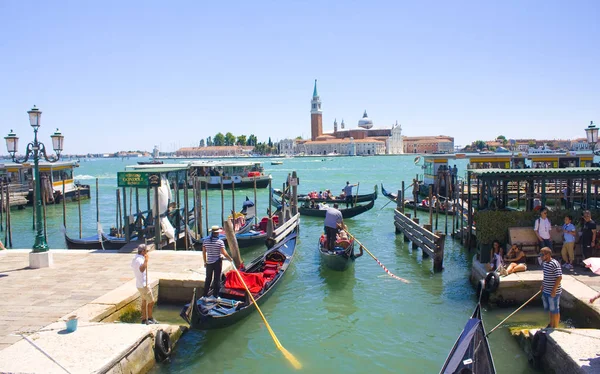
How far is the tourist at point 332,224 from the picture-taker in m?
10.9

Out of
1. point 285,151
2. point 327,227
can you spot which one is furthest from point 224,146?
point 327,227

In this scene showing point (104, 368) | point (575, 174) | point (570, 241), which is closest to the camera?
point (104, 368)

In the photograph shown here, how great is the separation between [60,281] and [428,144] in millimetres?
153026

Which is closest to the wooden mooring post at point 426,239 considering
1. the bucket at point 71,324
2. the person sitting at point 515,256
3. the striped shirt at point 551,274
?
the person sitting at point 515,256

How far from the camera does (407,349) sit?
23.1 ft

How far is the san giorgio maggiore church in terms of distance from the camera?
14438 cm

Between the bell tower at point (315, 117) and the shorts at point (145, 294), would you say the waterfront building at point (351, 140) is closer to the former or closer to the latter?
the bell tower at point (315, 117)

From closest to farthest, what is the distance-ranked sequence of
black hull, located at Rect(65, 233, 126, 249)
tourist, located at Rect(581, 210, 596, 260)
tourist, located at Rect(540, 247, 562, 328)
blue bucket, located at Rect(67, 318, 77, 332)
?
blue bucket, located at Rect(67, 318, 77, 332)
tourist, located at Rect(540, 247, 562, 328)
tourist, located at Rect(581, 210, 596, 260)
black hull, located at Rect(65, 233, 126, 249)

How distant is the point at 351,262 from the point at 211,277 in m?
4.44

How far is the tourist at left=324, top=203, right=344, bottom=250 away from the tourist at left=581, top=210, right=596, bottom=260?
15.0 ft

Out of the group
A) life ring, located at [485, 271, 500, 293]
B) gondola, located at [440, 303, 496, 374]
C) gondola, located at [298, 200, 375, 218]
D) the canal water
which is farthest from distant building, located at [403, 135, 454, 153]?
gondola, located at [440, 303, 496, 374]

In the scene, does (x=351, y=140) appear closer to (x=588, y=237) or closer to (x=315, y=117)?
(x=315, y=117)

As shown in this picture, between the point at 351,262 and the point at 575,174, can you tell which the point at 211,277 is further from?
the point at 575,174

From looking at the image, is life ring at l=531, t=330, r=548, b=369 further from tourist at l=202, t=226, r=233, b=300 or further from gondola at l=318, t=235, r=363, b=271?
gondola at l=318, t=235, r=363, b=271
